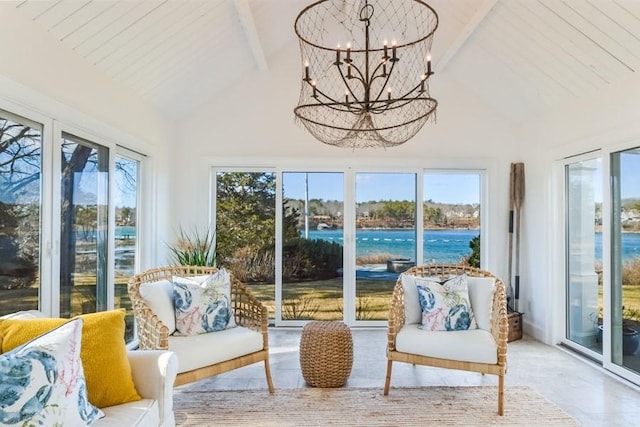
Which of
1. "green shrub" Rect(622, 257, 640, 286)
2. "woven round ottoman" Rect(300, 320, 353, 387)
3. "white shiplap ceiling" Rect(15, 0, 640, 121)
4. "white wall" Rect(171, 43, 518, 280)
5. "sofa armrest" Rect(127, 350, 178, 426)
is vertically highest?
"white shiplap ceiling" Rect(15, 0, 640, 121)

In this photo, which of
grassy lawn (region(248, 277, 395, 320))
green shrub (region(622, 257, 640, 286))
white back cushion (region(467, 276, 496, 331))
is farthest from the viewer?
grassy lawn (region(248, 277, 395, 320))

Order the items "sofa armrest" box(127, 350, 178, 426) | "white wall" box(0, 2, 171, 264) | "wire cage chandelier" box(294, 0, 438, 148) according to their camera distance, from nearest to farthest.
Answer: "sofa armrest" box(127, 350, 178, 426), "white wall" box(0, 2, 171, 264), "wire cage chandelier" box(294, 0, 438, 148)

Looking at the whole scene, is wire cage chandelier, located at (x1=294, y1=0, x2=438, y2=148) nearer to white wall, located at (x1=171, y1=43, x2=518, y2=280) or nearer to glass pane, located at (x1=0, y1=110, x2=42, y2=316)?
white wall, located at (x1=171, y1=43, x2=518, y2=280)

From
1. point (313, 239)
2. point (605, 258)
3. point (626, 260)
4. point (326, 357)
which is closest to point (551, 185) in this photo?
point (605, 258)

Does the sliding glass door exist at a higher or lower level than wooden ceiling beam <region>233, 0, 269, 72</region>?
lower

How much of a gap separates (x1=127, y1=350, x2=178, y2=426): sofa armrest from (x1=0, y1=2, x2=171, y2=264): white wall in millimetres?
1608

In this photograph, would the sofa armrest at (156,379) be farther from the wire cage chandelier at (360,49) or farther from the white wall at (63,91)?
the wire cage chandelier at (360,49)

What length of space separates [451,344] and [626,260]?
173cm

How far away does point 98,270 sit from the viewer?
3.35 metres

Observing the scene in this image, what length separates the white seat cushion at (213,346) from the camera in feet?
8.34

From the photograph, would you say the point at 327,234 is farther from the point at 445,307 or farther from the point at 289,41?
the point at 289,41

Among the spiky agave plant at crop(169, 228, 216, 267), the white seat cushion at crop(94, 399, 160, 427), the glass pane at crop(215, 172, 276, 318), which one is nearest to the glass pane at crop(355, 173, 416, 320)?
the glass pane at crop(215, 172, 276, 318)

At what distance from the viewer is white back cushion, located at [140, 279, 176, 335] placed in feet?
9.07

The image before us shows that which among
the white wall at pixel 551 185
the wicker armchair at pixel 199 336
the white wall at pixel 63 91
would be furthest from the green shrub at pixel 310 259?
the white wall at pixel 551 185
